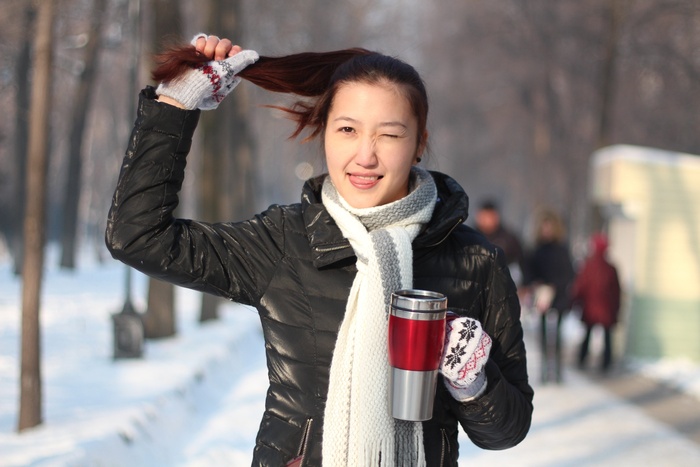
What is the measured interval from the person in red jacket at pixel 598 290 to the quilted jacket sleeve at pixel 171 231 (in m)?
9.06

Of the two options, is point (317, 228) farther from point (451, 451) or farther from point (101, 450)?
point (101, 450)

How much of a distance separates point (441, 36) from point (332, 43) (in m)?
5.94

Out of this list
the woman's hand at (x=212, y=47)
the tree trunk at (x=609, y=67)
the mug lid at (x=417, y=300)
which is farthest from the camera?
the tree trunk at (x=609, y=67)

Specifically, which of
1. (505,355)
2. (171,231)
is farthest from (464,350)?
(171,231)

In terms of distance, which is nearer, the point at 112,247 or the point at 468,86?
the point at 112,247

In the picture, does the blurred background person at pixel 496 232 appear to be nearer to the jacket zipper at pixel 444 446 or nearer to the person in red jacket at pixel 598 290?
the person in red jacket at pixel 598 290

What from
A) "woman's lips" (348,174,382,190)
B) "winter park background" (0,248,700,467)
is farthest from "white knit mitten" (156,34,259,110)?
"winter park background" (0,248,700,467)

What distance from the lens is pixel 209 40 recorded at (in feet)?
8.49

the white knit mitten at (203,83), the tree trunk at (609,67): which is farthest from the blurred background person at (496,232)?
the white knit mitten at (203,83)

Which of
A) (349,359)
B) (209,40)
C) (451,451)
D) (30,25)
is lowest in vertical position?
(451,451)

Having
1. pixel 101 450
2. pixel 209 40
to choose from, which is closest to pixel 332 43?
pixel 101 450

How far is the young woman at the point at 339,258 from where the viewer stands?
2.40 metres

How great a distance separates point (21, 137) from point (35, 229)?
1765 cm

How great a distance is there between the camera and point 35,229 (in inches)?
294
